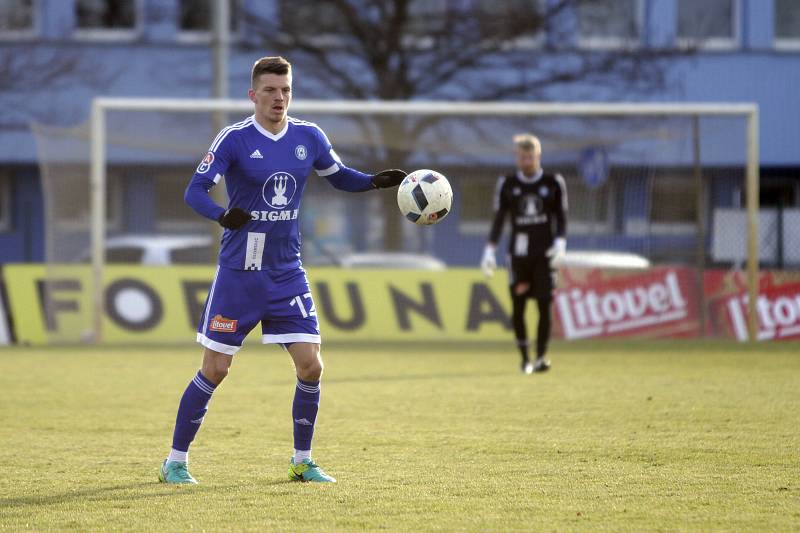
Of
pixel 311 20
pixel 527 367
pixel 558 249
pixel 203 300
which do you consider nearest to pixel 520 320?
pixel 527 367

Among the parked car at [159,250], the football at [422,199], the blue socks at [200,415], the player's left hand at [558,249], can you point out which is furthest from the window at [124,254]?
the blue socks at [200,415]

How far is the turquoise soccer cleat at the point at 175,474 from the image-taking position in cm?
679

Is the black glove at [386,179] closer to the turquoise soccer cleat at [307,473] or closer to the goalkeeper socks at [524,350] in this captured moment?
the turquoise soccer cleat at [307,473]

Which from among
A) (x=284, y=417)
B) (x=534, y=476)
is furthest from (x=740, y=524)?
(x=284, y=417)

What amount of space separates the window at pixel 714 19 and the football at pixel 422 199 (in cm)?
2175

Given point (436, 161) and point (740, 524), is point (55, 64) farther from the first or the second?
point (740, 524)

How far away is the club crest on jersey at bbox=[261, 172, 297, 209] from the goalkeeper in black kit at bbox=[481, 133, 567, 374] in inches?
253

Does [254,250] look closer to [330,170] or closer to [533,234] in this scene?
[330,170]

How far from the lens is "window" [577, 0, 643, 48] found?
25203 millimetres

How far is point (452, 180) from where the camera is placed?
61.2 ft

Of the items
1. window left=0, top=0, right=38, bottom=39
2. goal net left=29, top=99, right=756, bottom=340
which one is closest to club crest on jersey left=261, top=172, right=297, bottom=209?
goal net left=29, top=99, right=756, bottom=340

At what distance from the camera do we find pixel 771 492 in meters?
6.40

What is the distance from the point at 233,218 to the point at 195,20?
23.4m

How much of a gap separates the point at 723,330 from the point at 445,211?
11152mm
